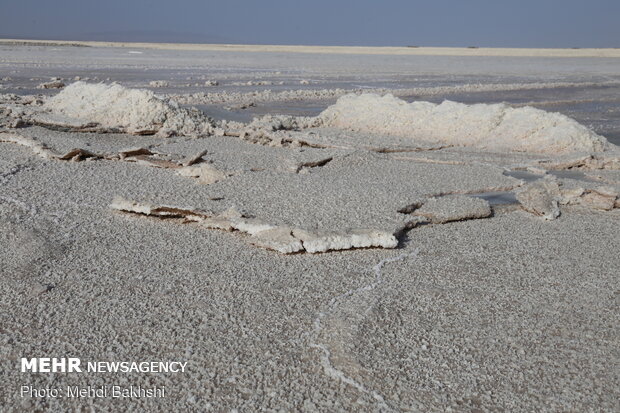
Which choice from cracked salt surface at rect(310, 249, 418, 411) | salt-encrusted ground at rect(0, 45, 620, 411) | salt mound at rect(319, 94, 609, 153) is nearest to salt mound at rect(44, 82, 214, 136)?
salt-encrusted ground at rect(0, 45, 620, 411)

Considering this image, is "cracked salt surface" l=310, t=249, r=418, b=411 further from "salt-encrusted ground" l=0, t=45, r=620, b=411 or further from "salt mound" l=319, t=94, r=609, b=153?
"salt mound" l=319, t=94, r=609, b=153

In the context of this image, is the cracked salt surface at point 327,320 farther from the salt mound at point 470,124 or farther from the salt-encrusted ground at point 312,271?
the salt mound at point 470,124

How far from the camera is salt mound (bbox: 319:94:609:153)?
672 cm

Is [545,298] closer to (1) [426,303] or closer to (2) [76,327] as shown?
(1) [426,303]

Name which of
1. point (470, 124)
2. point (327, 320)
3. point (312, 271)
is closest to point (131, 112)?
point (470, 124)

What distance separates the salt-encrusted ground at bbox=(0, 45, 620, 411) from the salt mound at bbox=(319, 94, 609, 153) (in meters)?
0.58

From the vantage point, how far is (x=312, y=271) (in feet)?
10.2

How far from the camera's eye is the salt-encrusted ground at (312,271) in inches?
85.9

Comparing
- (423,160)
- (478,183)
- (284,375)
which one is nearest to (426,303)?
(284,375)

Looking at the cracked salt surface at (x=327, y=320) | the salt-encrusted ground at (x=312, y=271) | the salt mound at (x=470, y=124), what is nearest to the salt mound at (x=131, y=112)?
the salt-encrusted ground at (x=312, y=271)

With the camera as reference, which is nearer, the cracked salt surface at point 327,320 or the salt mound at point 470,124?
the cracked salt surface at point 327,320

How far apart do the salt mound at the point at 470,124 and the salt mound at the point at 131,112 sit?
1.99m

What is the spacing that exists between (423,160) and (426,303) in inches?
132

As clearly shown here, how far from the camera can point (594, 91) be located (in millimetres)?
16938
